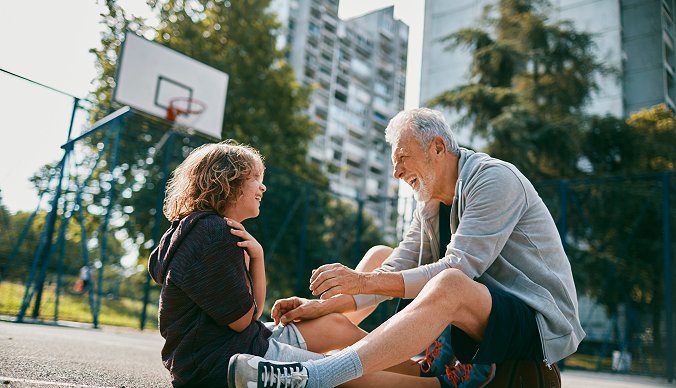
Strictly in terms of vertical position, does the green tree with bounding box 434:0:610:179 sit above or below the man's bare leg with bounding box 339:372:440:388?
above

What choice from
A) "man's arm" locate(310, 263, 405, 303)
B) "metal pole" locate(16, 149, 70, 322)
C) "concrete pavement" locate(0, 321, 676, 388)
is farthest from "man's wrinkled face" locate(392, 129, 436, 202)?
"metal pole" locate(16, 149, 70, 322)

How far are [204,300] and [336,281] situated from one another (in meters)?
0.37

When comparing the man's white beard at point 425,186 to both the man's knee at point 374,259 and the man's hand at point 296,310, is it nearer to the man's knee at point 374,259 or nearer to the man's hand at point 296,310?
the man's knee at point 374,259

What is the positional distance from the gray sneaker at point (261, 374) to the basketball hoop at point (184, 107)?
738 cm

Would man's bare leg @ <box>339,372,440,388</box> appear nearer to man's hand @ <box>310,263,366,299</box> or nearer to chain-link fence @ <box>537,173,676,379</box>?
man's hand @ <box>310,263,366,299</box>

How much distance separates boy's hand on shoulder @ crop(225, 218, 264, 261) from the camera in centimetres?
160

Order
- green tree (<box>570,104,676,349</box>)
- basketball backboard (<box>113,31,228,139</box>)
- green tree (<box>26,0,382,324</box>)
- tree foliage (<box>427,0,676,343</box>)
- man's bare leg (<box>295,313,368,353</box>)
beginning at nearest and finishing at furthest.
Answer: man's bare leg (<box>295,313,368,353</box>) < basketball backboard (<box>113,31,228,139</box>) < green tree (<box>26,0,382,324</box>) < green tree (<box>570,104,676,349</box>) < tree foliage (<box>427,0,676,343</box>)

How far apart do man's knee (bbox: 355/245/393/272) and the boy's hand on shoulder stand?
24.3 inches

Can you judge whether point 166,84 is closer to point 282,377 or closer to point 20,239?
point 20,239

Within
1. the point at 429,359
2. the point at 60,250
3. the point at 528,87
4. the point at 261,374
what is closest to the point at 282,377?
the point at 261,374

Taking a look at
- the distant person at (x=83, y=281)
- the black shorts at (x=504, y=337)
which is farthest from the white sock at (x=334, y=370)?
the distant person at (x=83, y=281)

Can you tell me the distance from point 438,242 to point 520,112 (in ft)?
33.2

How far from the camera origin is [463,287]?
1.54m

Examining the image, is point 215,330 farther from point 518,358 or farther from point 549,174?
point 549,174
